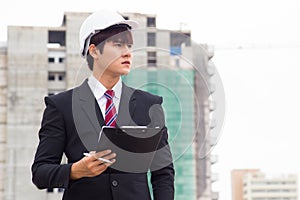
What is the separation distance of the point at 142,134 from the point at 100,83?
18cm

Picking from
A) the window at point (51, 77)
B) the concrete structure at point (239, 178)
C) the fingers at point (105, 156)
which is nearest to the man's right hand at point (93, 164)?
the fingers at point (105, 156)

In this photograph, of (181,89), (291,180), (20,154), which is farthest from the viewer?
(291,180)

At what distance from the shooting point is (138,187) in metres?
1.41

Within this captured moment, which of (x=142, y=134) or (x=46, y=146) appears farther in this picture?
(x=46, y=146)

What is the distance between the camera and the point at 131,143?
51.6 inches

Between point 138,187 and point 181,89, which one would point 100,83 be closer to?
point 138,187

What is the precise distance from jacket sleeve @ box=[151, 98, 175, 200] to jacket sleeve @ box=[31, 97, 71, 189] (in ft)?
0.53

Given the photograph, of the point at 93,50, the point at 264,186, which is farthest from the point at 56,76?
the point at 93,50

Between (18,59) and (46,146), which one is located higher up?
(18,59)

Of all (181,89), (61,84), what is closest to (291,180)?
(61,84)

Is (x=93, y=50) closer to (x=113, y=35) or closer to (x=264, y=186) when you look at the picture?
(x=113, y=35)

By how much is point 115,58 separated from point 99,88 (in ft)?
0.19

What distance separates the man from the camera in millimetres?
1404

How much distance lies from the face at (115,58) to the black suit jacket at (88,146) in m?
0.04
